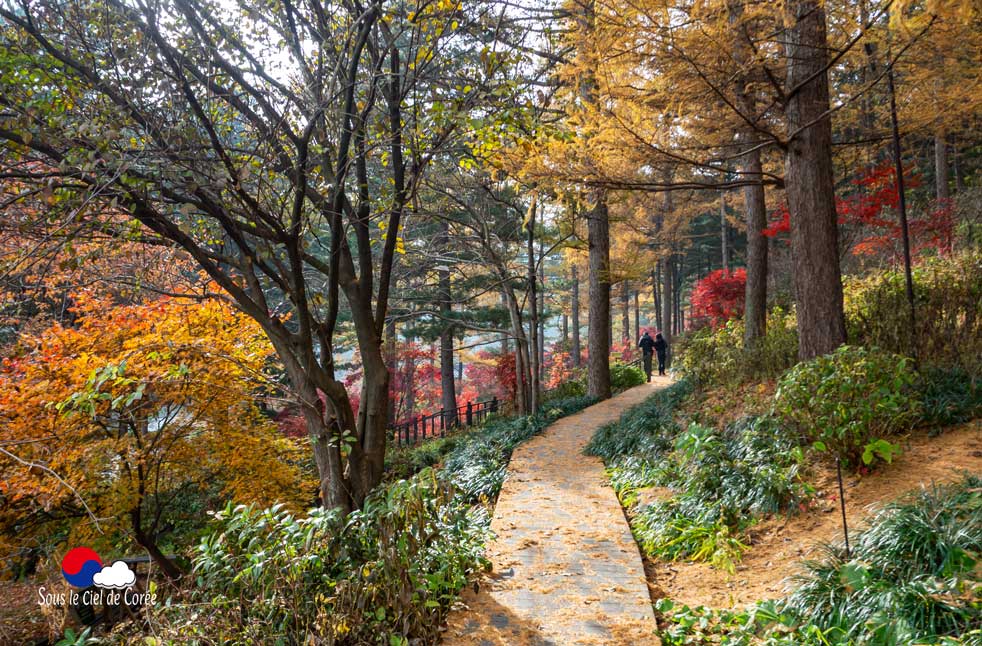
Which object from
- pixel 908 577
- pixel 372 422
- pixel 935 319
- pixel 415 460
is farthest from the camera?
pixel 415 460

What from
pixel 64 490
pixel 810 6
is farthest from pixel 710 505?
pixel 64 490

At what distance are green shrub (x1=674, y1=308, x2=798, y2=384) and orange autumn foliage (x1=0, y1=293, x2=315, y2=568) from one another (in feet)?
20.6

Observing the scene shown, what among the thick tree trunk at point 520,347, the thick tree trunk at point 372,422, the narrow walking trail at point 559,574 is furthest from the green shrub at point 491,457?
the thick tree trunk at point 372,422

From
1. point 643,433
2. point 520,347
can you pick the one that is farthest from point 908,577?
point 520,347

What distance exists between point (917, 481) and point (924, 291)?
133 inches

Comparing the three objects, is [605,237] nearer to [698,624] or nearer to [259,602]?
[698,624]

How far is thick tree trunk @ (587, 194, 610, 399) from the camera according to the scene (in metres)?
10.9

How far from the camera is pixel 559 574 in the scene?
3494 mm

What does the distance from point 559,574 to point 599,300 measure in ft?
27.4

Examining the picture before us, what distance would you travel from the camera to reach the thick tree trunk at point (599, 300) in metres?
10.9

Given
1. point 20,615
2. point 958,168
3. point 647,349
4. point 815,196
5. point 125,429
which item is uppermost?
point 958,168

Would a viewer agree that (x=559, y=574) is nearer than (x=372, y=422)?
Yes
